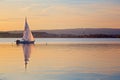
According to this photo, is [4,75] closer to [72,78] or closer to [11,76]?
[11,76]

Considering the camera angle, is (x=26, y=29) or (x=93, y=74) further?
(x=26, y=29)

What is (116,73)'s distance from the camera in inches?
843

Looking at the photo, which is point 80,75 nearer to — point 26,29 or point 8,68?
point 8,68

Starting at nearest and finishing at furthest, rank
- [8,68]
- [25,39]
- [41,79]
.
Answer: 1. [41,79]
2. [8,68]
3. [25,39]

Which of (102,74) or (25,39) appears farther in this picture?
(25,39)

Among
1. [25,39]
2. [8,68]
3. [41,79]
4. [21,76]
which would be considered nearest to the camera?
[41,79]

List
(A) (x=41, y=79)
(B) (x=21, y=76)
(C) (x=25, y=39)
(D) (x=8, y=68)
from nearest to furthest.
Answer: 1. (A) (x=41, y=79)
2. (B) (x=21, y=76)
3. (D) (x=8, y=68)
4. (C) (x=25, y=39)

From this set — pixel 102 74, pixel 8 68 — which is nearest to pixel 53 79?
pixel 102 74

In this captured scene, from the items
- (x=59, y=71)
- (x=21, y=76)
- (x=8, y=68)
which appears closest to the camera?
(x=21, y=76)

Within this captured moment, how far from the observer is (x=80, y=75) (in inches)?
813

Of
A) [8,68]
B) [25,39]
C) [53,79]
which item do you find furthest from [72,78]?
[25,39]

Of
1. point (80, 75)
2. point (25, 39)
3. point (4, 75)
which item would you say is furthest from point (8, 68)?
point (25, 39)

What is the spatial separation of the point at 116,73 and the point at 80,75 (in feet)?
7.33

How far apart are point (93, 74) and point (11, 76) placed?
4.57m
